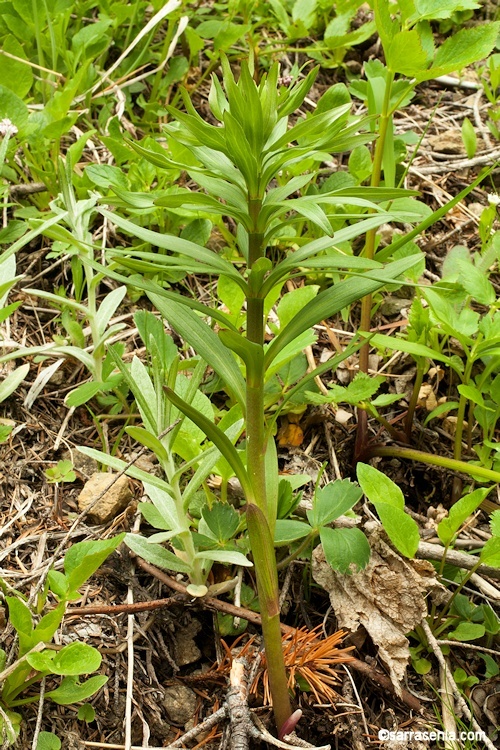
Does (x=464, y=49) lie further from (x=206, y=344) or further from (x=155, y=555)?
(x=155, y=555)

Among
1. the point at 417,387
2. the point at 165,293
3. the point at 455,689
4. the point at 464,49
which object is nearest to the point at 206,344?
the point at 165,293

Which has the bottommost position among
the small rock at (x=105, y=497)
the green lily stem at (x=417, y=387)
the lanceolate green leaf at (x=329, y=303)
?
the small rock at (x=105, y=497)

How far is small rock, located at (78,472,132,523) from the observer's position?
70.5 inches

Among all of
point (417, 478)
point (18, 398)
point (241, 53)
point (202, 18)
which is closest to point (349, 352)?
point (417, 478)

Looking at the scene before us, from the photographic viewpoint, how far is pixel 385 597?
164 centimetres

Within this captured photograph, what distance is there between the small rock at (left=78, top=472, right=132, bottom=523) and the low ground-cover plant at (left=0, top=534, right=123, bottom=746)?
0.29m

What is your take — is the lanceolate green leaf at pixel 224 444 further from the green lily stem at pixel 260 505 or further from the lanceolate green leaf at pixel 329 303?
the lanceolate green leaf at pixel 329 303

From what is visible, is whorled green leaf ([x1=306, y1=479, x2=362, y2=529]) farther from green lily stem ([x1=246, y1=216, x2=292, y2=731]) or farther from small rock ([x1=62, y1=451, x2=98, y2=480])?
small rock ([x1=62, y1=451, x2=98, y2=480])

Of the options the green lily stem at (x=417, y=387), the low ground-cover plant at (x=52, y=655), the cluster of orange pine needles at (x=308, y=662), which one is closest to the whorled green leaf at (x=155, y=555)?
the low ground-cover plant at (x=52, y=655)

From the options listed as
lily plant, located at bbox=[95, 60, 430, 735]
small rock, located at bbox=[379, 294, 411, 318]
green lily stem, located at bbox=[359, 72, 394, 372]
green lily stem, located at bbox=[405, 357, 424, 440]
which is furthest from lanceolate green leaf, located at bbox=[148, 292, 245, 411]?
small rock, located at bbox=[379, 294, 411, 318]

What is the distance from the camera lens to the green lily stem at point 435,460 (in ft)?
5.60

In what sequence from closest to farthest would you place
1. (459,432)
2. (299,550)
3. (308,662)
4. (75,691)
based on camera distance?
(75,691), (308,662), (299,550), (459,432)

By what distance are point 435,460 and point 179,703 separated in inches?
34.0

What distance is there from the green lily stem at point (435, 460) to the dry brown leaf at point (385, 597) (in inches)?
10.2
